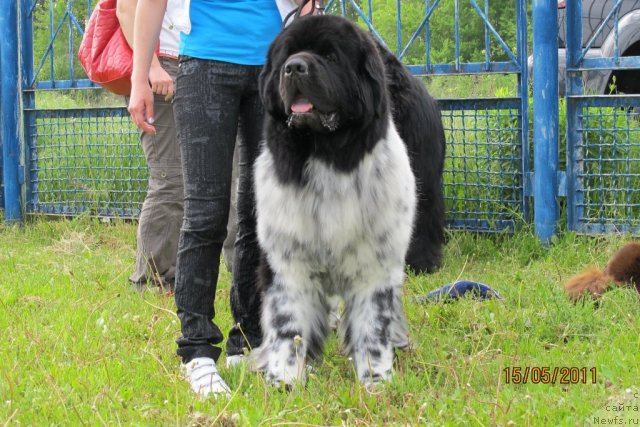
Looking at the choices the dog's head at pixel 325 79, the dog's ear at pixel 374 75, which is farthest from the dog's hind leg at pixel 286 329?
the dog's ear at pixel 374 75

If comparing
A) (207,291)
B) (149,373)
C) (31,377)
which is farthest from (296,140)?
(31,377)

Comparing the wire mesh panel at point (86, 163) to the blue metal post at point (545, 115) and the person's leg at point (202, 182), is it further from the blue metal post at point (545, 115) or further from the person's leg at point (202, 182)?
the person's leg at point (202, 182)

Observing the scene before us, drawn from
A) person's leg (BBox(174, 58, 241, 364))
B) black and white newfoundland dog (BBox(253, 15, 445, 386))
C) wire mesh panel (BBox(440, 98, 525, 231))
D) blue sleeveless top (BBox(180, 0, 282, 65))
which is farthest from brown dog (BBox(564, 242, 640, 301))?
blue sleeveless top (BBox(180, 0, 282, 65))

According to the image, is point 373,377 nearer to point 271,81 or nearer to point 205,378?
point 205,378

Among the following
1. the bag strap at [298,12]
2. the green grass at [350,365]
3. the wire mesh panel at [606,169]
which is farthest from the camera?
the wire mesh panel at [606,169]

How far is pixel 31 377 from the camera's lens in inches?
133

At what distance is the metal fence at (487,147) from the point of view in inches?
218

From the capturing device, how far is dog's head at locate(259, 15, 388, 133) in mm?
3074

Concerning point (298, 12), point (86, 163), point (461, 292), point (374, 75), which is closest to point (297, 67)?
point (374, 75)

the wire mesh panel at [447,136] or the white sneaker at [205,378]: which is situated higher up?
the wire mesh panel at [447,136]

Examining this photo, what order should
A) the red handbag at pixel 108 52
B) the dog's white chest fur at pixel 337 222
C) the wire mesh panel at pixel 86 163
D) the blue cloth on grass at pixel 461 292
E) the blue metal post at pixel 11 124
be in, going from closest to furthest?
1. the dog's white chest fur at pixel 337 222
2. the blue cloth on grass at pixel 461 292
3. the red handbag at pixel 108 52
4. the wire mesh panel at pixel 86 163
5. the blue metal post at pixel 11 124

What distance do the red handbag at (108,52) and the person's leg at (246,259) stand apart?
1.61 meters
